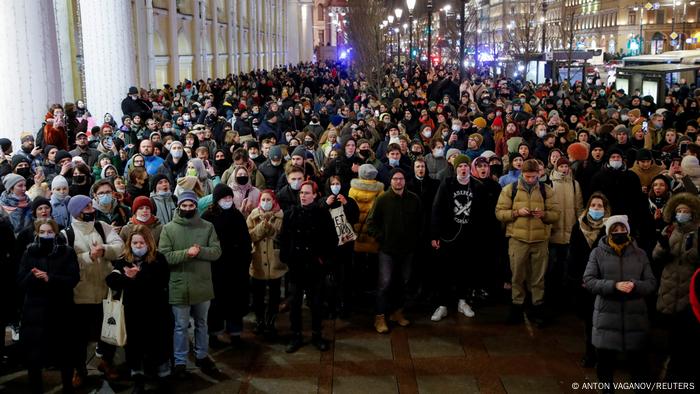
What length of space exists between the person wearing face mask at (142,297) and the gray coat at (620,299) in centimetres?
392

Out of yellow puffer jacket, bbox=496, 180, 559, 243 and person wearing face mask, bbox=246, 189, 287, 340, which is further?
yellow puffer jacket, bbox=496, 180, 559, 243

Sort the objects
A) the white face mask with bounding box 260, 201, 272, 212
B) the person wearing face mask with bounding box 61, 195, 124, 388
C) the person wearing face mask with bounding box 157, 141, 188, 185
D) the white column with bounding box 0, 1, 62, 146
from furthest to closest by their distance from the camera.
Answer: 1. the white column with bounding box 0, 1, 62, 146
2. the person wearing face mask with bounding box 157, 141, 188, 185
3. the white face mask with bounding box 260, 201, 272, 212
4. the person wearing face mask with bounding box 61, 195, 124, 388

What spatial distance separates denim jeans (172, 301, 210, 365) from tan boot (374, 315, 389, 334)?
211cm

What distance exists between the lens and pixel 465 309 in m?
8.98

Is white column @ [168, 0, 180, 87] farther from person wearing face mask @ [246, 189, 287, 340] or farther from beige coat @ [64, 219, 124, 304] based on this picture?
beige coat @ [64, 219, 124, 304]

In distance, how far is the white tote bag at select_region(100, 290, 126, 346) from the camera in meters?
6.56

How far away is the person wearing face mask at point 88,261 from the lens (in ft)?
22.4

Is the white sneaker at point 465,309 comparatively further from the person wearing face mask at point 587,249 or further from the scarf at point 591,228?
the scarf at point 591,228

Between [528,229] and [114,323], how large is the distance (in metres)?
4.69

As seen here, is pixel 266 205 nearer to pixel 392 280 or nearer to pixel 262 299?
pixel 262 299

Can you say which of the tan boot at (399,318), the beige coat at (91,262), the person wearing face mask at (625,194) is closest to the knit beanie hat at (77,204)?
the beige coat at (91,262)

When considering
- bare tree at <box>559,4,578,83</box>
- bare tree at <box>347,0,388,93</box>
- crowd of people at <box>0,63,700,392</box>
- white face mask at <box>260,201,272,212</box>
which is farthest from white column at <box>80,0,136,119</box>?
bare tree at <box>559,4,578,83</box>

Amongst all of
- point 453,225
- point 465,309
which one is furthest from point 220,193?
point 465,309

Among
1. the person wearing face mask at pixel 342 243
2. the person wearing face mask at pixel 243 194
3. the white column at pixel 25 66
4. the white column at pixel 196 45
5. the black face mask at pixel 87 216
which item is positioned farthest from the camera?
the white column at pixel 196 45
